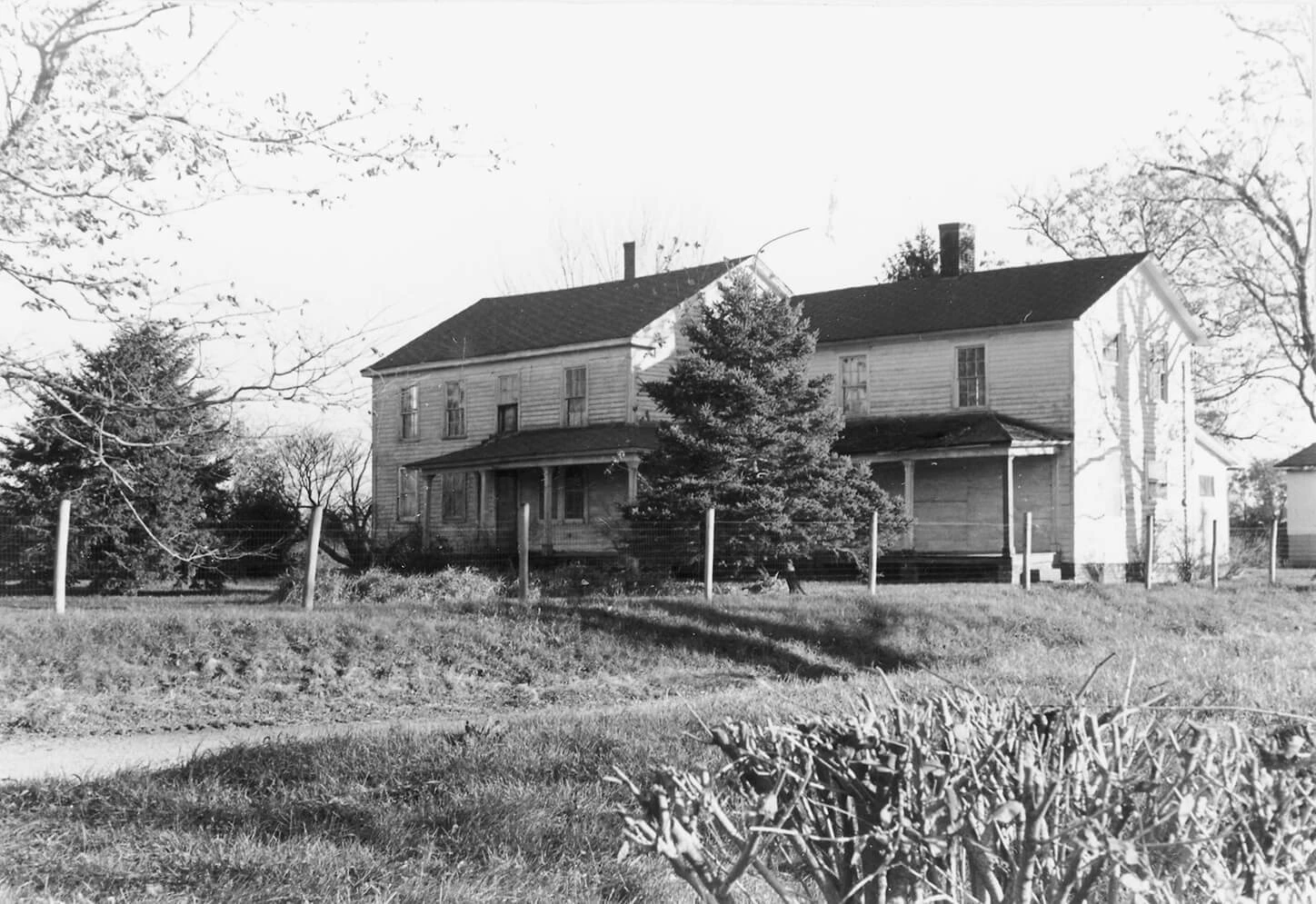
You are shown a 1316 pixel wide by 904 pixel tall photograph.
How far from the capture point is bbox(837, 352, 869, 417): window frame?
34.2 meters

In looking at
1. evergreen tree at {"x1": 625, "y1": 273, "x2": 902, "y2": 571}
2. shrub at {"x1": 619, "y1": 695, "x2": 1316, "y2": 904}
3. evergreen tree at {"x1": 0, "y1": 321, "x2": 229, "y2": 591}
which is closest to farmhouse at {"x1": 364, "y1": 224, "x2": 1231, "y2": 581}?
evergreen tree at {"x1": 625, "y1": 273, "x2": 902, "y2": 571}

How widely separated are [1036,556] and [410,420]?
1946 cm

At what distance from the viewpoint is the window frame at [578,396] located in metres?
36.2

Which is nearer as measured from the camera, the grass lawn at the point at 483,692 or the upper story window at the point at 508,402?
the grass lawn at the point at 483,692

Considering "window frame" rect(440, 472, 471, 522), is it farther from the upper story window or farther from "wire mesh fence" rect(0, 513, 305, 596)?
"wire mesh fence" rect(0, 513, 305, 596)

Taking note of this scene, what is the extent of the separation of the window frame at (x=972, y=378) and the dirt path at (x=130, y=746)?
76.5 ft

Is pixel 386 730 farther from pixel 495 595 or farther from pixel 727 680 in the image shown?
pixel 495 595

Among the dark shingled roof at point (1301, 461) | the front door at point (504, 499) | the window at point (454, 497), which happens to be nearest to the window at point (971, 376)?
the front door at point (504, 499)

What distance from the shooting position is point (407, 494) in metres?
40.5

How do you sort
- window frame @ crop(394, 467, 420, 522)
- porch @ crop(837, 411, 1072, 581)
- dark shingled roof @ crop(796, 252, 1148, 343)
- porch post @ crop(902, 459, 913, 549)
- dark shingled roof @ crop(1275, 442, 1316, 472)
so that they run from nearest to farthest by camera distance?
porch @ crop(837, 411, 1072, 581) < porch post @ crop(902, 459, 913, 549) < dark shingled roof @ crop(796, 252, 1148, 343) < window frame @ crop(394, 467, 420, 522) < dark shingled roof @ crop(1275, 442, 1316, 472)

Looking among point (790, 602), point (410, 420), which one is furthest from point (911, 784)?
point (410, 420)

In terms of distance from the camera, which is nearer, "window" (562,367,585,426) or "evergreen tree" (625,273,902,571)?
"evergreen tree" (625,273,902,571)

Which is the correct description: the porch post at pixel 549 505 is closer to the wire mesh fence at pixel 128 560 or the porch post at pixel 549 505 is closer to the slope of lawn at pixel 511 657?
the wire mesh fence at pixel 128 560

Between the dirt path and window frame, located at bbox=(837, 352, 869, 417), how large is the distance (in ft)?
79.3
